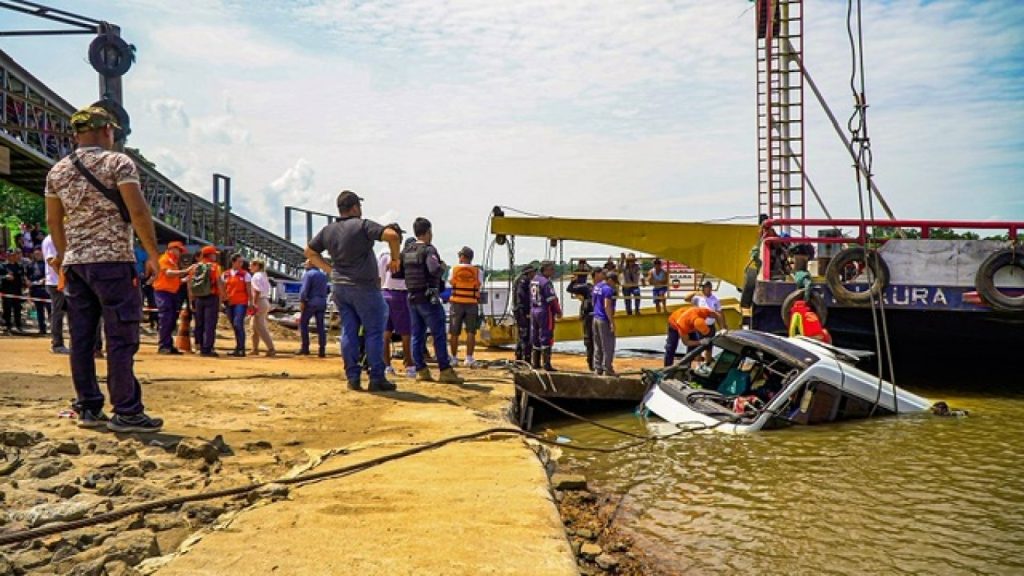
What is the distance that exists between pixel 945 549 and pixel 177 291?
9.88 m

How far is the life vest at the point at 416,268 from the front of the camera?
7.91 meters

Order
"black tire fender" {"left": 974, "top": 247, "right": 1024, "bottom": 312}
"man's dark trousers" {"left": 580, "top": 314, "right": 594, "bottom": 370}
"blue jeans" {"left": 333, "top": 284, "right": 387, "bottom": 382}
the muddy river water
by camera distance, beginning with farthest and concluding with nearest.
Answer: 1. "man's dark trousers" {"left": 580, "top": 314, "right": 594, "bottom": 370}
2. "black tire fender" {"left": 974, "top": 247, "right": 1024, "bottom": 312}
3. "blue jeans" {"left": 333, "top": 284, "right": 387, "bottom": 382}
4. the muddy river water

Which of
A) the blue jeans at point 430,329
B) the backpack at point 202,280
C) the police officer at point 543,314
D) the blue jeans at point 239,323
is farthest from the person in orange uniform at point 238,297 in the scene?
the police officer at point 543,314

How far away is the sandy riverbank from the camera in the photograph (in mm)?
2666

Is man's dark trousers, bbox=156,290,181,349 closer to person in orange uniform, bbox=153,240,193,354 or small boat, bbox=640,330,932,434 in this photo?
person in orange uniform, bbox=153,240,193,354

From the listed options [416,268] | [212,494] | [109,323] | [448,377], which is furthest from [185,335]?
[212,494]

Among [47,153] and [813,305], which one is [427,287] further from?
[47,153]

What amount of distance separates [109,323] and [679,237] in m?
11.5

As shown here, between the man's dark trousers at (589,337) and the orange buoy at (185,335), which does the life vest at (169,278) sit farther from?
the man's dark trousers at (589,337)

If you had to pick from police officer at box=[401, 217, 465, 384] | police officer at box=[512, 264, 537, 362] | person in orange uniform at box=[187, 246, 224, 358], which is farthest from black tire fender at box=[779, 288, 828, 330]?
person in orange uniform at box=[187, 246, 224, 358]

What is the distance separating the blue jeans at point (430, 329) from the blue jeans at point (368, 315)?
1086mm

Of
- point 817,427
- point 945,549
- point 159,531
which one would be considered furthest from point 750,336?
point 159,531

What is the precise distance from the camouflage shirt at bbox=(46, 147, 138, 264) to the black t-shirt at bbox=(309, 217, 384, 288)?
2.30 m

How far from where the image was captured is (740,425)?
7402 millimetres
